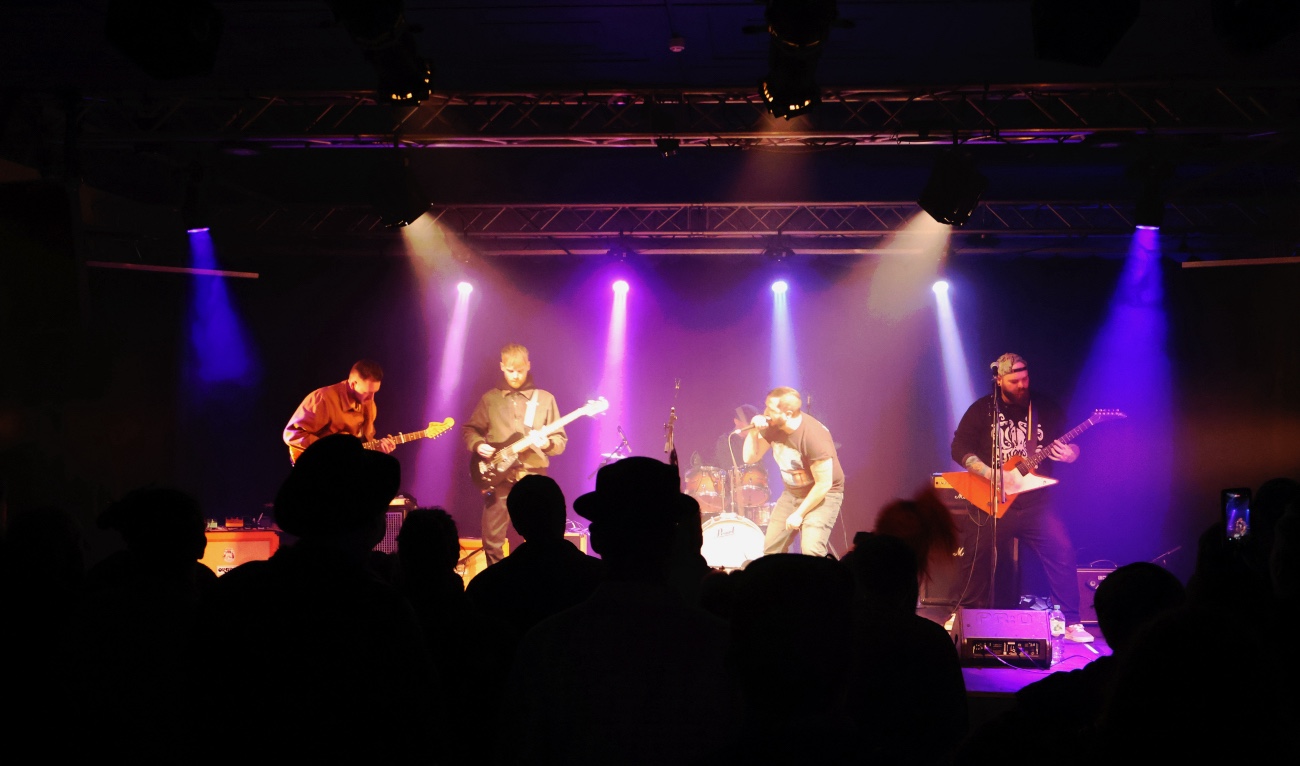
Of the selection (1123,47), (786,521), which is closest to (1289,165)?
(1123,47)

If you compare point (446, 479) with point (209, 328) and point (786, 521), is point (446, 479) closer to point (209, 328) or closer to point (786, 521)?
point (209, 328)

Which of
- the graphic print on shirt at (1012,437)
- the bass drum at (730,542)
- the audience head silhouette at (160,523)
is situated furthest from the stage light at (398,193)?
the graphic print on shirt at (1012,437)

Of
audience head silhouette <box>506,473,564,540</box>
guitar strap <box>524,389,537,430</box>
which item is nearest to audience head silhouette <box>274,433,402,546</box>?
audience head silhouette <box>506,473,564,540</box>

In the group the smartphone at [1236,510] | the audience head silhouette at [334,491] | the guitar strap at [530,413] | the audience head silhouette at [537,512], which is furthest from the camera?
the guitar strap at [530,413]

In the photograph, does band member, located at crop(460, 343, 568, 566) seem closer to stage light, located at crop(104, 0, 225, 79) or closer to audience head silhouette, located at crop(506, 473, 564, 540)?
stage light, located at crop(104, 0, 225, 79)

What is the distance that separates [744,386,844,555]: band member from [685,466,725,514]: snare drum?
0.69 m

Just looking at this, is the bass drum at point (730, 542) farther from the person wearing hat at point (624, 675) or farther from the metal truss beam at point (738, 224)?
the person wearing hat at point (624, 675)

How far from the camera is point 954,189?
7766mm

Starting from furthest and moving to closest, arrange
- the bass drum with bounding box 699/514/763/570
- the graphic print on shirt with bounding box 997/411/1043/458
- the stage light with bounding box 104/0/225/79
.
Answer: the graphic print on shirt with bounding box 997/411/1043/458 → the bass drum with bounding box 699/514/763/570 → the stage light with bounding box 104/0/225/79

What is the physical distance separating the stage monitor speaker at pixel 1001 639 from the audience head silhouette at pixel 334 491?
5882mm

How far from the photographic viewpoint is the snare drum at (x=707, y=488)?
1042 cm

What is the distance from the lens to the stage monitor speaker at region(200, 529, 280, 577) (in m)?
9.49

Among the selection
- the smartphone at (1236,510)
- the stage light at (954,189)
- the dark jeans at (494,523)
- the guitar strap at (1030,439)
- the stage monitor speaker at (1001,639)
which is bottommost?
the stage monitor speaker at (1001,639)

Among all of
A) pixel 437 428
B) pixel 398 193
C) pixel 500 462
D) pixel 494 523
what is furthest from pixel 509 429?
pixel 398 193
